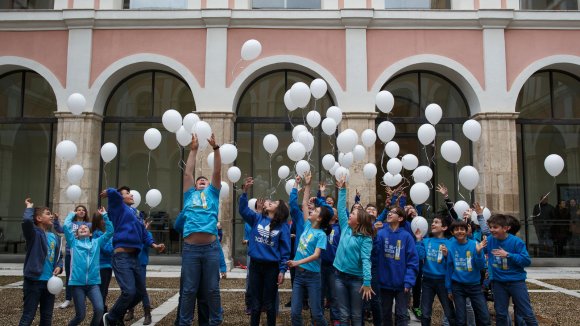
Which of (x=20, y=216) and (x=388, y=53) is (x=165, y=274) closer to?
(x=20, y=216)

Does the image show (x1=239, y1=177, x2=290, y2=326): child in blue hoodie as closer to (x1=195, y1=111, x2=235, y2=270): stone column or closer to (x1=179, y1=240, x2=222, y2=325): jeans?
(x1=179, y1=240, x2=222, y2=325): jeans

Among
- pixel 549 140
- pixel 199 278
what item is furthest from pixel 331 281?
pixel 549 140

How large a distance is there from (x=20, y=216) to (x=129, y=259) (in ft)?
35.7

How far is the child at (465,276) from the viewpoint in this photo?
5793mm

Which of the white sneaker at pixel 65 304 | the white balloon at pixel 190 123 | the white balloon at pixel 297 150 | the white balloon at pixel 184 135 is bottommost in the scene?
the white sneaker at pixel 65 304

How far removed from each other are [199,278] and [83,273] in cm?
152

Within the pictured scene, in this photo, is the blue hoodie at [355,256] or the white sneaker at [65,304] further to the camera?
the white sneaker at [65,304]

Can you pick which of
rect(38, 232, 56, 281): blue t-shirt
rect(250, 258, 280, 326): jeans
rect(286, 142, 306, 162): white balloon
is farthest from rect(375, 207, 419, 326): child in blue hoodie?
rect(38, 232, 56, 281): blue t-shirt

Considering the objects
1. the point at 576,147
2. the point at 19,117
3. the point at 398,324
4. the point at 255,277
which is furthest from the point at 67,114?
the point at 576,147

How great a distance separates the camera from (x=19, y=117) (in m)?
15.0

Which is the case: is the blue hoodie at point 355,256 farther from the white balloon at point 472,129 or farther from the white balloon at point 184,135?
the white balloon at point 472,129

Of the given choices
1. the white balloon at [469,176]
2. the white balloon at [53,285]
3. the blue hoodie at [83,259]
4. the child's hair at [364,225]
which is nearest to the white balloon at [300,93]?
the white balloon at [469,176]

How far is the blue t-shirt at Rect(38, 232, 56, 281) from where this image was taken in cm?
556

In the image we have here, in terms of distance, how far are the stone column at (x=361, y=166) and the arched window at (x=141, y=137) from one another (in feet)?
16.4
